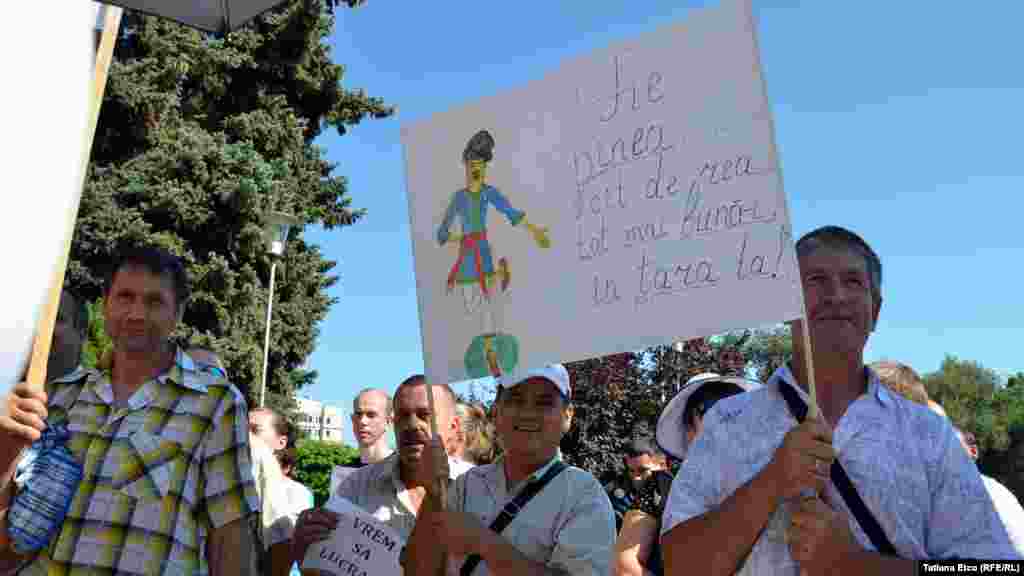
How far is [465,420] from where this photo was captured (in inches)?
170

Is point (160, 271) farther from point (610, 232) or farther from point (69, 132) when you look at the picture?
point (610, 232)

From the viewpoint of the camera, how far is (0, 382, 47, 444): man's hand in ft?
7.52

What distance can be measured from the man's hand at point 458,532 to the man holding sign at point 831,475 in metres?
0.66

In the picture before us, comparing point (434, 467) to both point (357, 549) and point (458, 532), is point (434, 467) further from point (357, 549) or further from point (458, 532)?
point (357, 549)

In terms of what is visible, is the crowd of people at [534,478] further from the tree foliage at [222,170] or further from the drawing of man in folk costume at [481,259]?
the tree foliage at [222,170]

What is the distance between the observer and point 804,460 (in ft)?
6.48

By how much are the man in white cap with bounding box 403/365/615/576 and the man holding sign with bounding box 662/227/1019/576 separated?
62cm

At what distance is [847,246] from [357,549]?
1.86 metres

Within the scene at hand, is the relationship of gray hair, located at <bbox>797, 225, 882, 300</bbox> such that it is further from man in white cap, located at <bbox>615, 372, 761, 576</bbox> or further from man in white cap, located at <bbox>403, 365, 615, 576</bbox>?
man in white cap, located at <bbox>615, 372, 761, 576</bbox>

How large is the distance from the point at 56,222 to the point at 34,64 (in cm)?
42

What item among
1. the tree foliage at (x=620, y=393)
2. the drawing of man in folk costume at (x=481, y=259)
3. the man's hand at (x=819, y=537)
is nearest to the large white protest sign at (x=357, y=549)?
the drawing of man in folk costume at (x=481, y=259)

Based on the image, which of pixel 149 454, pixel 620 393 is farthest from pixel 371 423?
pixel 620 393

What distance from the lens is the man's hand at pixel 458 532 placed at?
8.85ft

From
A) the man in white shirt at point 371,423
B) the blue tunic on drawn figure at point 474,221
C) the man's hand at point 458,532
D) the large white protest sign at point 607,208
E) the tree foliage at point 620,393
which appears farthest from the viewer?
the tree foliage at point 620,393
